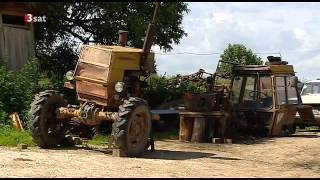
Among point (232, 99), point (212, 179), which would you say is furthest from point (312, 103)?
point (212, 179)

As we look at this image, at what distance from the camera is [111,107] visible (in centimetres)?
1202

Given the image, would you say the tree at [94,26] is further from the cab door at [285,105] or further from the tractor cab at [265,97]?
the cab door at [285,105]

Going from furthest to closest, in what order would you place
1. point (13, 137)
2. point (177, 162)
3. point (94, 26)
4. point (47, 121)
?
point (94, 26)
point (13, 137)
point (47, 121)
point (177, 162)

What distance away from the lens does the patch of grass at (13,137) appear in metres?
12.4

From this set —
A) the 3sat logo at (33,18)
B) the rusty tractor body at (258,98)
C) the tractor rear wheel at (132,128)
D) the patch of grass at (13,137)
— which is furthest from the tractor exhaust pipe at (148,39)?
the 3sat logo at (33,18)

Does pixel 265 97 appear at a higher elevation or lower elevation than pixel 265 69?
lower

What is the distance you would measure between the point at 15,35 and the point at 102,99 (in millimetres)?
7712

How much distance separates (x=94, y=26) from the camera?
20.5 m

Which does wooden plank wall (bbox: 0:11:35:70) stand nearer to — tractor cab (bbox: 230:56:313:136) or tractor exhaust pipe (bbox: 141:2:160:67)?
tractor cab (bbox: 230:56:313:136)

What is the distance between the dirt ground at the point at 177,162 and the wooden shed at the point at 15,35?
21.7ft

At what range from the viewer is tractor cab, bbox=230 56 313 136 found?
16469 mm

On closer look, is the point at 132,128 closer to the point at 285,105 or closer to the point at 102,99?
the point at 102,99

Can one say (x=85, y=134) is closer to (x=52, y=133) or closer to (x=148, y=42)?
(x=52, y=133)

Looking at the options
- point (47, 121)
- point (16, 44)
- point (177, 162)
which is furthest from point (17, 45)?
point (177, 162)
